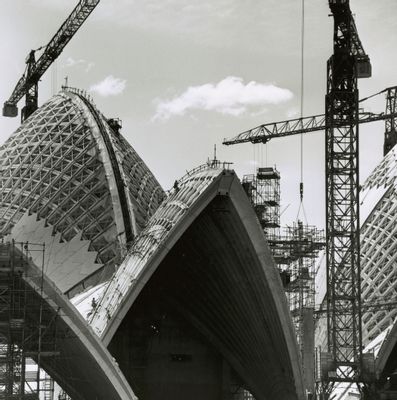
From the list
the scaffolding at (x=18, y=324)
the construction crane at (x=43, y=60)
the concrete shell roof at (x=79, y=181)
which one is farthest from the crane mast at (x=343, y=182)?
the construction crane at (x=43, y=60)

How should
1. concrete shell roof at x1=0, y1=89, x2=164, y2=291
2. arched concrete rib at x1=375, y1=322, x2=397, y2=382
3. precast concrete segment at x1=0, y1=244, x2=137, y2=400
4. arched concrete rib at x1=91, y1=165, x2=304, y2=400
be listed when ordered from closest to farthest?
precast concrete segment at x1=0, y1=244, x2=137, y2=400
arched concrete rib at x1=91, y1=165, x2=304, y2=400
arched concrete rib at x1=375, y1=322, x2=397, y2=382
concrete shell roof at x1=0, y1=89, x2=164, y2=291

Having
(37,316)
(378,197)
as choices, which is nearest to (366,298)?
(378,197)

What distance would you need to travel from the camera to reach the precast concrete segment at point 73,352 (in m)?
51.2

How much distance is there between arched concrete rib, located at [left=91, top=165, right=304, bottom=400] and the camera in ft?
202

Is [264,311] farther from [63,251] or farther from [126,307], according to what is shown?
[63,251]

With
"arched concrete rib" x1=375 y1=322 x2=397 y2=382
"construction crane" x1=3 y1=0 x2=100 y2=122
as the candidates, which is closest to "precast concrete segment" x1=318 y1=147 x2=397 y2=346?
"arched concrete rib" x1=375 y1=322 x2=397 y2=382

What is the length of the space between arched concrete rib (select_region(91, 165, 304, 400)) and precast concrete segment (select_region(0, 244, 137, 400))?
3833 mm

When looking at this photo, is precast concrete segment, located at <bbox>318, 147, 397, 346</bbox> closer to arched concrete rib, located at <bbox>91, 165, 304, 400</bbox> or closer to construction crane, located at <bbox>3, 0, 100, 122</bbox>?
arched concrete rib, located at <bbox>91, 165, 304, 400</bbox>

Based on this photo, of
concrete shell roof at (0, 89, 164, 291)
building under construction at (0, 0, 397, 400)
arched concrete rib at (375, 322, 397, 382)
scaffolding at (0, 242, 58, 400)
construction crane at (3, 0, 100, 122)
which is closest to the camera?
scaffolding at (0, 242, 58, 400)

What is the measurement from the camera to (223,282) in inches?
2680

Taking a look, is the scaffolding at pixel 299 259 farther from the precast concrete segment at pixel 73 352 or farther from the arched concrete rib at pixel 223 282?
the precast concrete segment at pixel 73 352

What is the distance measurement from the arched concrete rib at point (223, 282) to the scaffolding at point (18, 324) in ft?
29.4

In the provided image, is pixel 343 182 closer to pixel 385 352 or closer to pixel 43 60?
pixel 385 352

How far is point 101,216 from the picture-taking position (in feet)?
254
